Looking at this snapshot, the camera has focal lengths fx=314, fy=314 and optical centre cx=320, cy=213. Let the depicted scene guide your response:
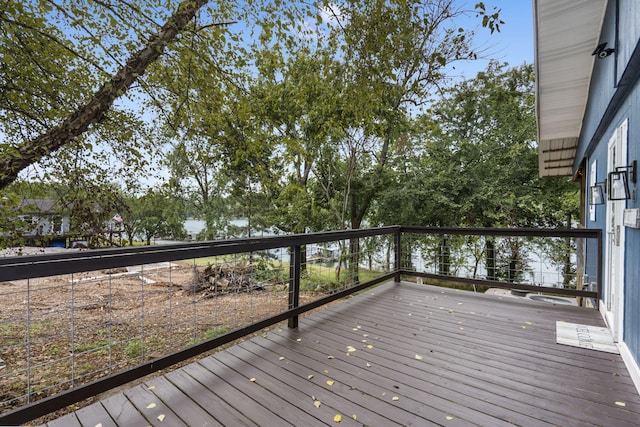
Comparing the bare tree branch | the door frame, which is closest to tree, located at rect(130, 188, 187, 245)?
the bare tree branch

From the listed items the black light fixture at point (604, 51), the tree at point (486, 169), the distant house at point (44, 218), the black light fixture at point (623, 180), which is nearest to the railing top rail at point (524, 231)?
the black light fixture at point (623, 180)

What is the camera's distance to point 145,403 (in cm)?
203

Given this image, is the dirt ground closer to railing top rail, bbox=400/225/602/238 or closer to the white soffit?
railing top rail, bbox=400/225/602/238

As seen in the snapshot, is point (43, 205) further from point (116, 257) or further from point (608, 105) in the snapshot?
point (608, 105)

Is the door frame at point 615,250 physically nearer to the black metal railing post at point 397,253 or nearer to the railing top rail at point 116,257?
the black metal railing post at point 397,253

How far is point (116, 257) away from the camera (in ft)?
6.44

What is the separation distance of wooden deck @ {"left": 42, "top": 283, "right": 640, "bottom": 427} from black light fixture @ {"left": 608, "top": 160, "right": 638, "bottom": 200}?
4.47 feet

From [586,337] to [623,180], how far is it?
1586 millimetres

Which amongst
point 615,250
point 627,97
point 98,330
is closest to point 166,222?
point 98,330

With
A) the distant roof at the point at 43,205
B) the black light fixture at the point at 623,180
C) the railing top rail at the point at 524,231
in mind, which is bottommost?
the railing top rail at the point at 524,231

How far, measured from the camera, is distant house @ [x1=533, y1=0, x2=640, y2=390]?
228cm

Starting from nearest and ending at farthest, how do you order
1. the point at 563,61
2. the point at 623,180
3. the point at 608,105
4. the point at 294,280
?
1. the point at 623,180
2. the point at 608,105
3. the point at 294,280
4. the point at 563,61

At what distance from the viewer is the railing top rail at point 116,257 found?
159cm

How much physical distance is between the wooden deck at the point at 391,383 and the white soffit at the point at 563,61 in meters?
3.07
